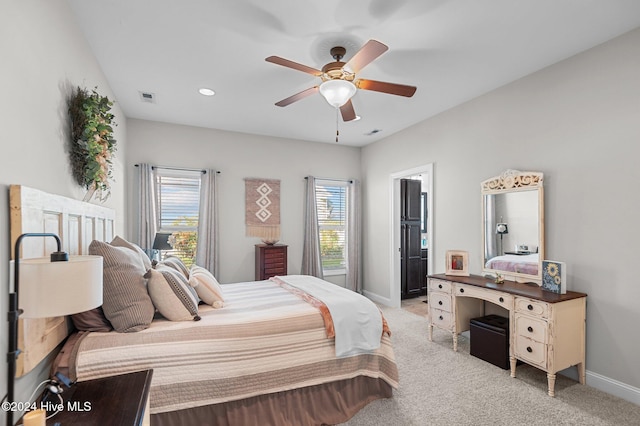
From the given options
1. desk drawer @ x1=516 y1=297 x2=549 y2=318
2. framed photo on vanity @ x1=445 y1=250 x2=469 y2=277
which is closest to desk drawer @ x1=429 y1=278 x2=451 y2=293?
framed photo on vanity @ x1=445 y1=250 x2=469 y2=277

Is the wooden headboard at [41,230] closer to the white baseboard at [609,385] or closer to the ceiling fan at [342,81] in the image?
the ceiling fan at [342,81]

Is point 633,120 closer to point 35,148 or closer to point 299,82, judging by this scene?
point 299,82

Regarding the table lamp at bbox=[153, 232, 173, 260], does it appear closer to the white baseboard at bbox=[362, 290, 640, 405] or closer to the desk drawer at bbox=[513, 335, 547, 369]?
the desk drawer at bbox=[513, 335, 547, 369]

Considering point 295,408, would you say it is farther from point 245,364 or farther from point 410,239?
point 410,239

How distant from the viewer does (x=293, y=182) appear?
5.47 metres

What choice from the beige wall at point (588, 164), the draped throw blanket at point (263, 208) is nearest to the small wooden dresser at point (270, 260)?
the draped throw blanket at point (263, 208)

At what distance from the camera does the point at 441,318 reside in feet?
11.8

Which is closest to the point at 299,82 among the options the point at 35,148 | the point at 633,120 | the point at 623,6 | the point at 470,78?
the point at 470,78

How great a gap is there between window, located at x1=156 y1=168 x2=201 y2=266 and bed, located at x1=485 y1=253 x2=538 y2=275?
402 centimetres

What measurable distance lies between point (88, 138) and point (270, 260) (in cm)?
314

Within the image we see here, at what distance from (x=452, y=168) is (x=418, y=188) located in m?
1.80

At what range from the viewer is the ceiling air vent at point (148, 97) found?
3.62m

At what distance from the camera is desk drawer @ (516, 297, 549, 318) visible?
2.57 metres

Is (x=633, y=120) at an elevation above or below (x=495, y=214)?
above
